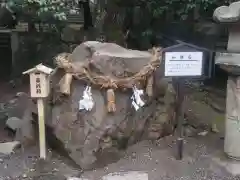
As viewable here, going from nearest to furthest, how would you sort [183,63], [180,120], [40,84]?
[40,84]
[183,63]
[180,120]

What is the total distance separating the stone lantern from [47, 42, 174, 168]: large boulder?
3.61 feet

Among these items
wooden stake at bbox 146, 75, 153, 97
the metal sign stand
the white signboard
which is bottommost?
the metal sign stand

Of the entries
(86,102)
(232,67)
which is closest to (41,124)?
(86,102)

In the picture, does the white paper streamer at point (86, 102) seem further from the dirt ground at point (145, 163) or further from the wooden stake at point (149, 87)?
the wooden stake at point (149, 87)

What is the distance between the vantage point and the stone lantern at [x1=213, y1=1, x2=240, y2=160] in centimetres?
463

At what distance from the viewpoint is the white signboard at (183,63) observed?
501 cm

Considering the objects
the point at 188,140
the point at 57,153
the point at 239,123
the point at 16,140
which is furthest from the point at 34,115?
the point at 239,123

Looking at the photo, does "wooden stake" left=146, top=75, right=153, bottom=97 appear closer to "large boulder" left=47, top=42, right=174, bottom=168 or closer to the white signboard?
"large boulder" left=47, top=42, right=174, bottom=168

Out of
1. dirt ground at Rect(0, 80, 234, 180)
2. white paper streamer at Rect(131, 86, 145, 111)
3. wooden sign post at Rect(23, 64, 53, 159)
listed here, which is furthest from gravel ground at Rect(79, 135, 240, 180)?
wooden sign post at Rect(23, 64, 53, 159)

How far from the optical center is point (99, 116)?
16.3ft

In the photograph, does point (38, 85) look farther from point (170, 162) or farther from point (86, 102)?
point (170, 162)

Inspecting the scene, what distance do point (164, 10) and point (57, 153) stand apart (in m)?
4.26

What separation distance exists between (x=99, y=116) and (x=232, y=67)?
1.71m

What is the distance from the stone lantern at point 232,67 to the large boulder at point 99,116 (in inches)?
43.4
